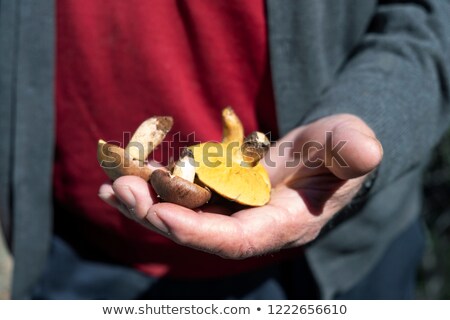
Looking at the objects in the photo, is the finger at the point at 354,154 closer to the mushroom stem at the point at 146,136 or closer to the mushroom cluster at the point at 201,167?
the mushroom cluster at the point at 201,167

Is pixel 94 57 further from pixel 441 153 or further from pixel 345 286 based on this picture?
pixel 441 153

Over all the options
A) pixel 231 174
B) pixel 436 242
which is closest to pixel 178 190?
pixel 231 174

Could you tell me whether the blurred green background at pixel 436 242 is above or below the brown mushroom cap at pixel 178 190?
below

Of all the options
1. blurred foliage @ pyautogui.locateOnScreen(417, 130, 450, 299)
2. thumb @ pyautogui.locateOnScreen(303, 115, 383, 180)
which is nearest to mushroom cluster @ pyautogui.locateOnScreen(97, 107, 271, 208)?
thumb @ pyautogui.locateOnScreen(303, 115, 383, 180)

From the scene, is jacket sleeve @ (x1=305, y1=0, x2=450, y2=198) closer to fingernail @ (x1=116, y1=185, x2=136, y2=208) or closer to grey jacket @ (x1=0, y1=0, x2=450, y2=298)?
grey jacket @ (x1=0, y1=0, x2=450, y2=298)

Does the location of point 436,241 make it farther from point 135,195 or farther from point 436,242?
point 135,195

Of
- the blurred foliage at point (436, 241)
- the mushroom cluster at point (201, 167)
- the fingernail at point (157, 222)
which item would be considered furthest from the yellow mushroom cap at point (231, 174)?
the blurred foliage at point (436, 241)
